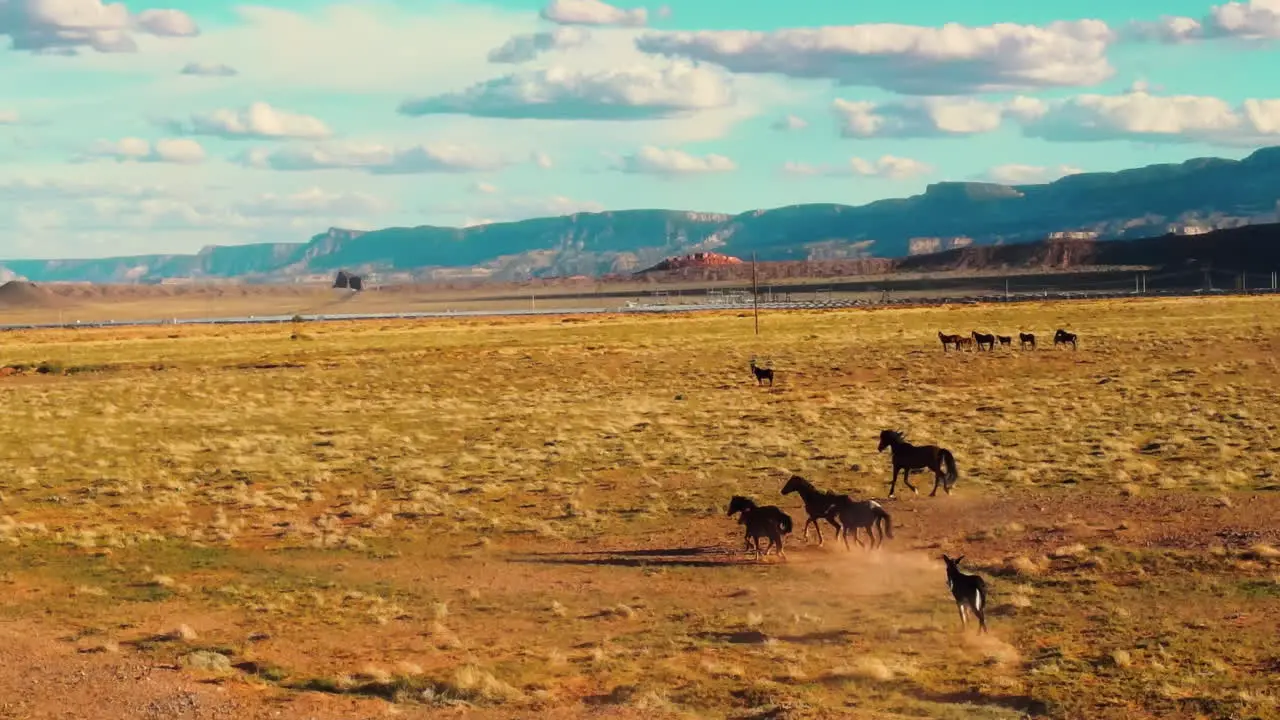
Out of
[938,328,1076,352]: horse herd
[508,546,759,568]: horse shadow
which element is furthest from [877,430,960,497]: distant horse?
[938,328,1076,352]: horse herd

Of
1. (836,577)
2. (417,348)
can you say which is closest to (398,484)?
(836,577)

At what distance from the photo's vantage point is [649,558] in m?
20.2

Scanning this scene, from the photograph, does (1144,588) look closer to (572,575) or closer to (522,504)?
(572,575)

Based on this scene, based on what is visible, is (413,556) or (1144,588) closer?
(1144,588)

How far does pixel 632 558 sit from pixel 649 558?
26cm

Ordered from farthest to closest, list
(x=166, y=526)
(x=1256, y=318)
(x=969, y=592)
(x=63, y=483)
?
(x=1256, y=318) → (x=63, y=483) → (x=166, y=526) → (x=969, y=592)

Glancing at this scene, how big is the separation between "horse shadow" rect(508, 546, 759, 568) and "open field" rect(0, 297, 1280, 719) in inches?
3.8

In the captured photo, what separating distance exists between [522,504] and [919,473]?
789 centimetres

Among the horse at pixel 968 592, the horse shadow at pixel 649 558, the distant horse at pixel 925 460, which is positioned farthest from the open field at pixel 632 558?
the distant horse at pixel 925 460

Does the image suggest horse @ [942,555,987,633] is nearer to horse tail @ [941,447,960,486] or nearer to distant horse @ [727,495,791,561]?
distant horse @ [727,495,791,561]

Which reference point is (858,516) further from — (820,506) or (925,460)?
(925,460)

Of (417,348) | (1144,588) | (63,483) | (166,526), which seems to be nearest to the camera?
(1144,588)

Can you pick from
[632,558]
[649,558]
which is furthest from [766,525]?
[632,558]

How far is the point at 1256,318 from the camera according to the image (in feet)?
283
